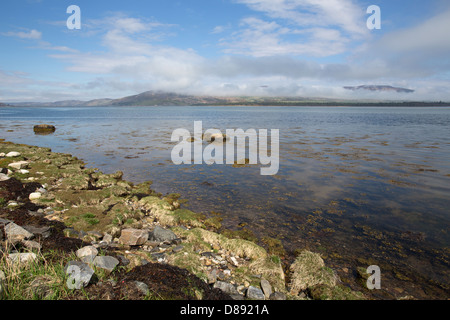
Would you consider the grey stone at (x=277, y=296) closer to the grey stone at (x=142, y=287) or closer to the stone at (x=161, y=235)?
the grey stone at (x=142, y=287)

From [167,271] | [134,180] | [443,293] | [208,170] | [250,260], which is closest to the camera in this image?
[167,271]

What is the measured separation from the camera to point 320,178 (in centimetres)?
1933

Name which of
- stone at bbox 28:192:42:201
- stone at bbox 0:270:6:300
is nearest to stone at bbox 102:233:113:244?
stone at bbox 0:270:6:300

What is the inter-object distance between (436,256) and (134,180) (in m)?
18.7

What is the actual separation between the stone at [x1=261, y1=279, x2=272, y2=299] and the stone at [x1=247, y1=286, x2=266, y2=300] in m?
0.18

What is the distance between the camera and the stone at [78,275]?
582 cm

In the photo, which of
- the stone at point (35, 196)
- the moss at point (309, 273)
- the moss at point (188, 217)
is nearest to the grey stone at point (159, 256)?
the moss at point (188, 217)

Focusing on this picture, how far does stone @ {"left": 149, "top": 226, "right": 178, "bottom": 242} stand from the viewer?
10159 mm

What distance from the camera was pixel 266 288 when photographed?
726 cm

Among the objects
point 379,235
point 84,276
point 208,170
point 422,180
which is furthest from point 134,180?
point 422,180

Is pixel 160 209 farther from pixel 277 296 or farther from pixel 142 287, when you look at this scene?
pixel 277 296

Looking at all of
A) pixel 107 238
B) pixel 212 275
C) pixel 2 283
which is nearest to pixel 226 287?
pixel 212 275

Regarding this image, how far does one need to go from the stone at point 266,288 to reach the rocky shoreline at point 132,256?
33mm
